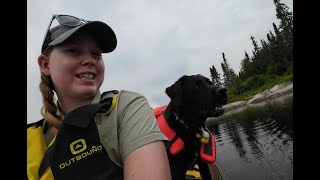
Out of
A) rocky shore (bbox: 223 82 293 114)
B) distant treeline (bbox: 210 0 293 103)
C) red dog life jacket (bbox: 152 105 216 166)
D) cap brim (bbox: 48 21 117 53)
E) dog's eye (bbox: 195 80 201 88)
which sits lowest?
red dog life jacket (bbox: 152 105 216 166)

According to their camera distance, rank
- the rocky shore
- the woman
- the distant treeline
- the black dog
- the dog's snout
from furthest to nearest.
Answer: the distant treeline, the rocky shore, the dog's snout, the black dog, the woman

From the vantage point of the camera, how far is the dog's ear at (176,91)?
489 centimetres

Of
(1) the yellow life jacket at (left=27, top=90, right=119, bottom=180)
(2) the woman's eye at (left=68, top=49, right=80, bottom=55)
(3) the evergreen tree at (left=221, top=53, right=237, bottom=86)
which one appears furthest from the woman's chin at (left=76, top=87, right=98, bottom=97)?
(3) the evergreen tree at (left=221, top=53, right=237, bottom=86)

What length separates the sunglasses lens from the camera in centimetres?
178

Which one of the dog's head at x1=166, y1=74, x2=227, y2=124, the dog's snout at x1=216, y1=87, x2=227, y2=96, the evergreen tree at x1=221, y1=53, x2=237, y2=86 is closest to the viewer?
the dog's head at x1=166, y1=74, x2=227, y2=124

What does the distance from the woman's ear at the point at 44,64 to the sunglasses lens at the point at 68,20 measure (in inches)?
10.2

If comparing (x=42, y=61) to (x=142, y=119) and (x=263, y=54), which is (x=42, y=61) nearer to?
(x=142, y=119)

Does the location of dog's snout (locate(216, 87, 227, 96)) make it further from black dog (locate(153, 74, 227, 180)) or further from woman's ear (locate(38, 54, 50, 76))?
woman's ear (locate(38, 54, 50, 76))

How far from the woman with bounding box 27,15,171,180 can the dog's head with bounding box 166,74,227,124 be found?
3.43m

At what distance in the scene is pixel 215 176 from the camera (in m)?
4.81

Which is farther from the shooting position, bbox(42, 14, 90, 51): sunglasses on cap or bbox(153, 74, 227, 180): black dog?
bbox(153, 74, 227, 180): black dog
